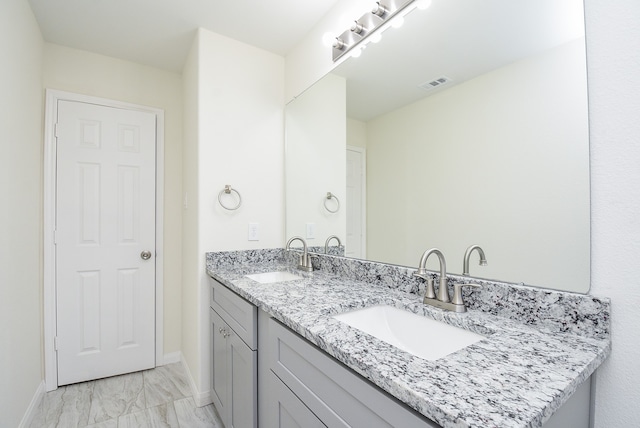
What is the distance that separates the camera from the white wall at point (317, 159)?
176 cm

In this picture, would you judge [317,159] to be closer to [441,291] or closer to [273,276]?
[273,276]

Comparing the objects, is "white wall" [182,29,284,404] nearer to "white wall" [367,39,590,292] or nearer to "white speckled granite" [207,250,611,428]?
"white speckled granite" [207,250,611,428]

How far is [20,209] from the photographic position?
161 cm

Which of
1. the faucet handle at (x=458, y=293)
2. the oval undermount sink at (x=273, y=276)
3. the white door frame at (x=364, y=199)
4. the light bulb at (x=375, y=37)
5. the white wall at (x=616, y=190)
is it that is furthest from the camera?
the oval undermount sink at (x=273, y=276)

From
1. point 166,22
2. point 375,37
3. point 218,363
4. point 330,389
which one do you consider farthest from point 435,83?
point 218,363

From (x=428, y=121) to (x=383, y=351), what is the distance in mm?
967

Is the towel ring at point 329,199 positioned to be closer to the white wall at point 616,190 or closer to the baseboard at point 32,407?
the white wall at point 616,190

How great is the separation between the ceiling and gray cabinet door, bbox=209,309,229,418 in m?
1.82

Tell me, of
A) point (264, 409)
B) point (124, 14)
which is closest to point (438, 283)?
point (264, 409)

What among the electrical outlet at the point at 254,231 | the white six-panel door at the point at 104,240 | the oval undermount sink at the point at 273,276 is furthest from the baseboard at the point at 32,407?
the electrical outlet at the point at 254,231

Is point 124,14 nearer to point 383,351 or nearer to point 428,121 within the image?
point 428,121

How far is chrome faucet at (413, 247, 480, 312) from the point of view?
102 cm

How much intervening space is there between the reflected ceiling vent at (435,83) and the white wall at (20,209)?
6.27 feet

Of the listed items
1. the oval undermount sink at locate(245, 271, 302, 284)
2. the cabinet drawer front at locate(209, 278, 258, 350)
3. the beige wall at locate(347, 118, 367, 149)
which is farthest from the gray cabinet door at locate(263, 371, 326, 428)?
the beige wall at locate(347, 118, 367, 149)
